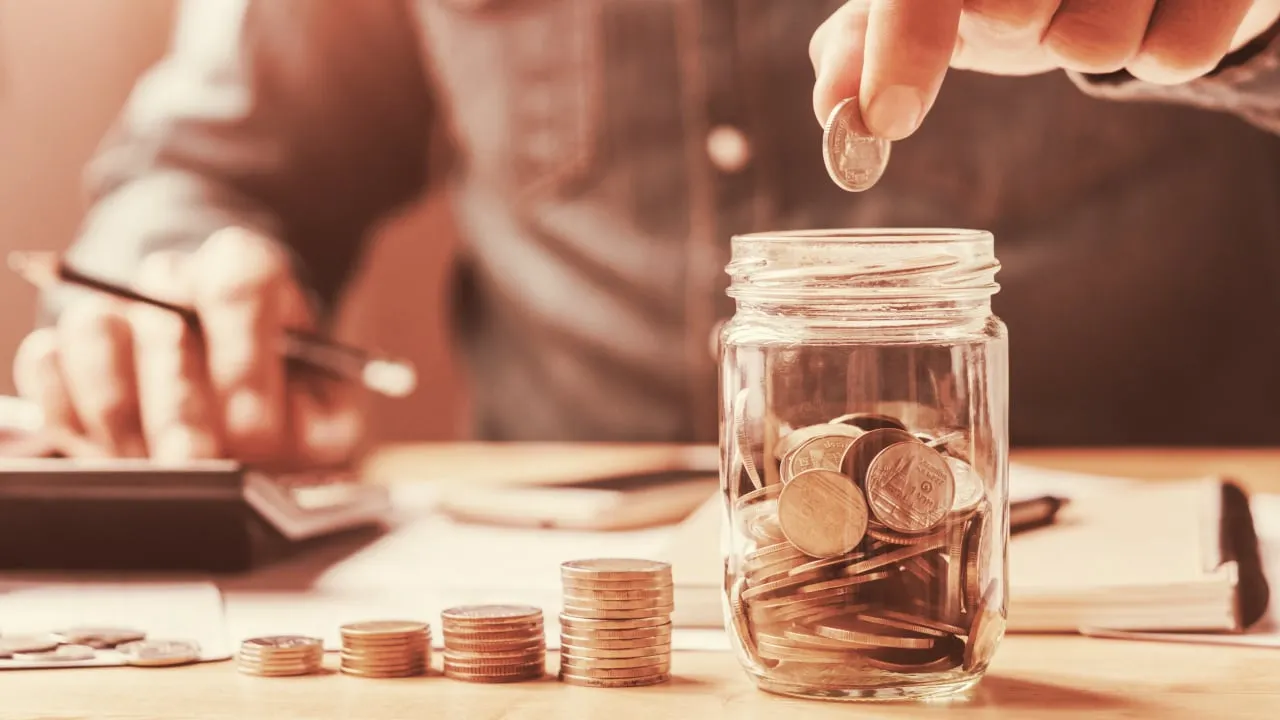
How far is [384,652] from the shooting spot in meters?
0.67

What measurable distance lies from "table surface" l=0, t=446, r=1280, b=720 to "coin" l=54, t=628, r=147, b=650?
0.13ft

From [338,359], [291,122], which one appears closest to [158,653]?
[338,359]

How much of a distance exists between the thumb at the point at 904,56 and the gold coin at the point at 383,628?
12.6 inches

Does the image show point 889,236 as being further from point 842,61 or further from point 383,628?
point 383,628

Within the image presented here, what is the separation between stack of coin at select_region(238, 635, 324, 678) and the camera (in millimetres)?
668

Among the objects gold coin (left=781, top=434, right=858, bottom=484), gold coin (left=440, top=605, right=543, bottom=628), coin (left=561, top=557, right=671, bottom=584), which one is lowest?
gold coin (left=440, top=605, right=543, bottom=628)

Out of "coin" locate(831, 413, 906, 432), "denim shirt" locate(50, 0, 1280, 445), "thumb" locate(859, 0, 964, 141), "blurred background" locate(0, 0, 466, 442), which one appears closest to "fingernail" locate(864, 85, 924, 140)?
"thumb" locate(859, 0, 964, 141)

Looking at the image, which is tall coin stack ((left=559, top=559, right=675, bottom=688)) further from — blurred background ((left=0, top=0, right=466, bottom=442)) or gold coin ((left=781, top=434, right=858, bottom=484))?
blurred background ((left=0, top=0, right=466, bottom=442))

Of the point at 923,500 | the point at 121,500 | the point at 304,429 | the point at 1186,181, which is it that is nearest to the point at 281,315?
the point at 304,429

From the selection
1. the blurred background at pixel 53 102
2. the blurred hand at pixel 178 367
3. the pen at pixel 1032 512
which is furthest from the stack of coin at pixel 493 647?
the blurred background at pixel 53 102

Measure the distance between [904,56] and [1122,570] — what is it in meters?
0.34

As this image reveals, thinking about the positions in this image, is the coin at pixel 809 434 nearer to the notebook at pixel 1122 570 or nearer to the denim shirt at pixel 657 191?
the notebook at pixel 1122 570

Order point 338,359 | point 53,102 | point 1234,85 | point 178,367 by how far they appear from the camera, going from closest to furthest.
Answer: point 1234,85, point 178,367, point 338,359, point 53,102

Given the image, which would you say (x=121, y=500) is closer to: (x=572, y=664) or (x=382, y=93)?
(x=572, y=664)
